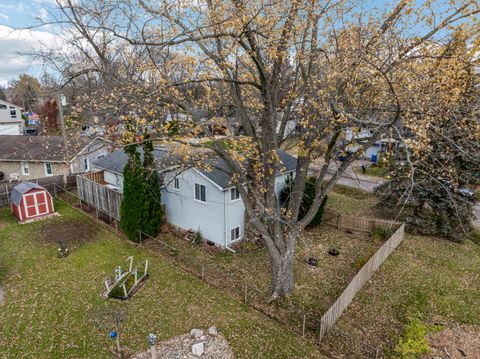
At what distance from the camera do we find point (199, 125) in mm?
9203

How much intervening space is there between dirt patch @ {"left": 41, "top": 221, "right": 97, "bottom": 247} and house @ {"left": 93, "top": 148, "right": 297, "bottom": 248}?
422 centimetres

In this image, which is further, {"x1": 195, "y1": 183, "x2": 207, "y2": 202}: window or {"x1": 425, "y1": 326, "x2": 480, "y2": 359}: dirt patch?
{"x1": 195, "y1": 183, "x2": 207, "y2": 202}: window

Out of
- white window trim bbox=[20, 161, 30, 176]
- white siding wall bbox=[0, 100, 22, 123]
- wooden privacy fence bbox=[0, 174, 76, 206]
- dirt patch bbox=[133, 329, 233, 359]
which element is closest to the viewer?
dirt patch bbox=[133, 329, 233, 359]

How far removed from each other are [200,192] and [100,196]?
6735 mm

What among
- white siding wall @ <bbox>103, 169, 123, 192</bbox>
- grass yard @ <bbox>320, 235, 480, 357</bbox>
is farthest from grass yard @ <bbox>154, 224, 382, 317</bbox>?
white siding wall @ <bbox>103, 169, 123, 192</bbox>

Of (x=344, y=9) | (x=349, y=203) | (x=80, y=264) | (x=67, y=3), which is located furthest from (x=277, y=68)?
(x=349, y=203)

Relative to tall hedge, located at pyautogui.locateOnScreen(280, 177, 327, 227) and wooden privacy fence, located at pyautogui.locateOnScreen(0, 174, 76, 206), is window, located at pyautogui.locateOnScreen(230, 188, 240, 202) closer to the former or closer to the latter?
tall hedge, located at pyautogui.locateOnScreen(280, 177, 327, 227)

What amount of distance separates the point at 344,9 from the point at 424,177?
10665 millimetres

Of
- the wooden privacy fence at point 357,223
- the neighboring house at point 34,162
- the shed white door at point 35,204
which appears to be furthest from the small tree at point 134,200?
the neighboring house at point 34,162

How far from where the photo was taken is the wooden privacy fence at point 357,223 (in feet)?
53.6

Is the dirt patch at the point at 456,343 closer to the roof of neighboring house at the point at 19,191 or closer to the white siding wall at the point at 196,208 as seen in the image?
the white siding wall at the point at 196,208

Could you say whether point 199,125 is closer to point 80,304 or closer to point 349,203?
point 80,304

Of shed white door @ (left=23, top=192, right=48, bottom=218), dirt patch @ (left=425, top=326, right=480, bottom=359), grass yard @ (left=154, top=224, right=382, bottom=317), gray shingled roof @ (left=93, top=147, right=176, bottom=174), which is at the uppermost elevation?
gray shingled roof @ (left=93, top=147, right=176, bottom=174)

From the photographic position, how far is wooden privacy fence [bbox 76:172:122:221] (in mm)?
16700
